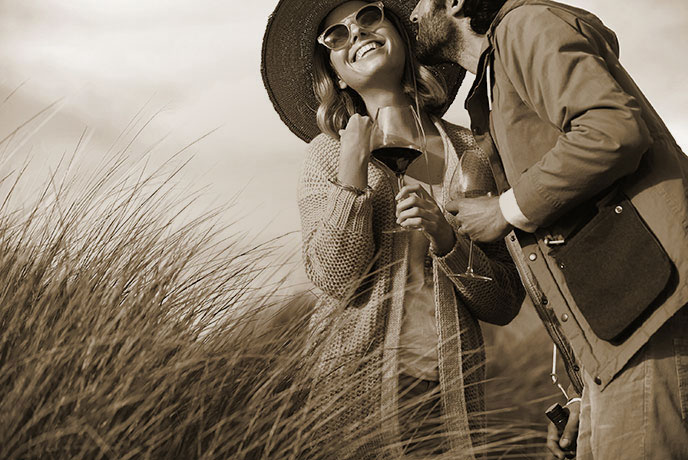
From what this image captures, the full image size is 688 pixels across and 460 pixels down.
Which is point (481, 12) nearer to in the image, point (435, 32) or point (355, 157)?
point (435, 32)

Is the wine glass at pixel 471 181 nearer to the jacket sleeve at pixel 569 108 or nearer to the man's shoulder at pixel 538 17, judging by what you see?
the jacket sleeve at pixel 569 108

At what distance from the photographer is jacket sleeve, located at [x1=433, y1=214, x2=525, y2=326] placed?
218cm

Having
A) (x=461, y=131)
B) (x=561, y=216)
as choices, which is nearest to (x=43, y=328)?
(x=561, y=216)

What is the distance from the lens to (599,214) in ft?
5.32

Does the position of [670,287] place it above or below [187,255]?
below

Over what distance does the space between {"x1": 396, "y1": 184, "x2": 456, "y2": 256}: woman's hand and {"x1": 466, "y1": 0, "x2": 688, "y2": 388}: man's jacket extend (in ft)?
0.93

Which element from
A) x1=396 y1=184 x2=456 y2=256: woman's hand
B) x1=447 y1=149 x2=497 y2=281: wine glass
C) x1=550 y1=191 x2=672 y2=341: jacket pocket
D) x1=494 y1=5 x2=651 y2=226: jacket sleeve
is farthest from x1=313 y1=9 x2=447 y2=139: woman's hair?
x1=550 y1=191 x2=672 y2=341: jacket pocket

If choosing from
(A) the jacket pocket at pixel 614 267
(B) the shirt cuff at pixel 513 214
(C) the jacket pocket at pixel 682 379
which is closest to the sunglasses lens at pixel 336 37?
(B) the shirt cuff at pixel 513 214

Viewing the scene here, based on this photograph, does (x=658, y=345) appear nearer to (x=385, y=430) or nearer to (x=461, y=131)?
(x=385, y=430)

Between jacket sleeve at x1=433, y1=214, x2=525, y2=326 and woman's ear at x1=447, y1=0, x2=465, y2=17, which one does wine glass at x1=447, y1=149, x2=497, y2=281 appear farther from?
woman's ear at x1=447, y1=0, x2=465, y2=17

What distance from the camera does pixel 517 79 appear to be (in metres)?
1.70

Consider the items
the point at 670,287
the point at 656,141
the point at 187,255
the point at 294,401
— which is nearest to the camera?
the point at 670,287

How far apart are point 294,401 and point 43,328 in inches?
25.1

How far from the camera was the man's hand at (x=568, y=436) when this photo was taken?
207cm
